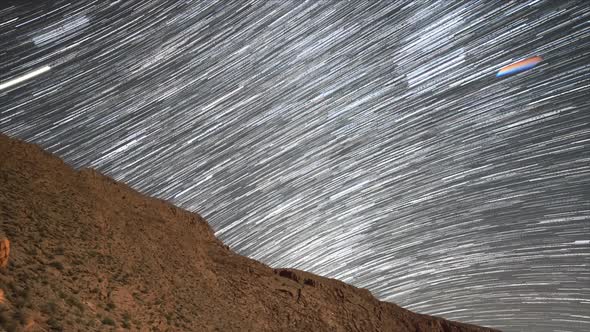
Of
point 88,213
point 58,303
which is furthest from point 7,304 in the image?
point 88,213

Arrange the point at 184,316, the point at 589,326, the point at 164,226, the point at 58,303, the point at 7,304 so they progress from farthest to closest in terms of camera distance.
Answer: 1. the point at 589,326
2. the point at 164,226
3. the point at 184,316
4. the point at 58,303
5. the point at 7,304

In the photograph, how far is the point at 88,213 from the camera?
20828mm

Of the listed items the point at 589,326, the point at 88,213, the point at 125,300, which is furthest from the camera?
the point at 589,326

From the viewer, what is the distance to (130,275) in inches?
729

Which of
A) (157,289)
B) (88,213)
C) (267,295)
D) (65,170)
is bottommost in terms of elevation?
(157,289)

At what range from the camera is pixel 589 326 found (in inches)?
1102

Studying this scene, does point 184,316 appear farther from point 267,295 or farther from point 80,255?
point 267,295

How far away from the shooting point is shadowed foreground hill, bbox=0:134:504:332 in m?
14.7

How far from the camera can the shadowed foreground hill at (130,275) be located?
14.7 meters

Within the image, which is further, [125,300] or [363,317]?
[363,317]

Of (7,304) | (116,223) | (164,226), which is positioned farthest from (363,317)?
(7,304)

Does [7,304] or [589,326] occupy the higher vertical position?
[589,326]

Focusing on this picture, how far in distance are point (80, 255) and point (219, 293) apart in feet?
19.2

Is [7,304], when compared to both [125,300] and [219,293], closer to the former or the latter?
[125,300]
